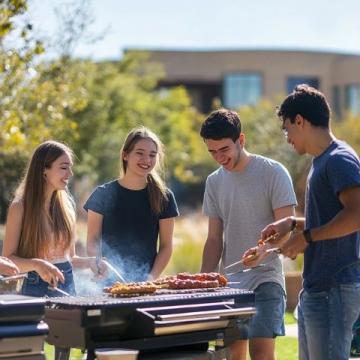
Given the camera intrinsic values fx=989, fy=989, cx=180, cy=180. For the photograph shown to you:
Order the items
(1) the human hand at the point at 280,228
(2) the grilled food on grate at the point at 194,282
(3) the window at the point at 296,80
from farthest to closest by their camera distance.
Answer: (3) the window at the point at 296,80
(2) the grilled food on grate at the point at 194,282
(1) the human hand at the point at 280,228

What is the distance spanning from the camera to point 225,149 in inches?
222

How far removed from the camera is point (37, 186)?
5.93 meters

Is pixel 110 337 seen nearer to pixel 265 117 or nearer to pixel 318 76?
pixel 265 117

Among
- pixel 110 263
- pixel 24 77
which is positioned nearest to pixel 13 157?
pixel 24 77

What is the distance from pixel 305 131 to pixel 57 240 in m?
1.85

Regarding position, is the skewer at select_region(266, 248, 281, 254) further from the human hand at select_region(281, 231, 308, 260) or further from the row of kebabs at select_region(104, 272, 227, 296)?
the row of kebabs at select_region(104, 272, 227, 296)

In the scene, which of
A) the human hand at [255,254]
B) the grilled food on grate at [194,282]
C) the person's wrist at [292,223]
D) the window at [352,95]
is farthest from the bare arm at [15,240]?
the window at [352,95]

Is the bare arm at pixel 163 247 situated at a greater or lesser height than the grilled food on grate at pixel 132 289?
greater

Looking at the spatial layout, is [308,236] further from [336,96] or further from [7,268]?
[336,96]

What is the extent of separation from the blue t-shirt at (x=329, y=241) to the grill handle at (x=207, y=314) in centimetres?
45

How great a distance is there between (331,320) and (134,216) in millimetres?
1782

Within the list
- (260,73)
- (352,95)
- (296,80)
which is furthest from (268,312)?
(352,95)

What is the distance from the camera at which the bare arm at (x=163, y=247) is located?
6188 millimetres

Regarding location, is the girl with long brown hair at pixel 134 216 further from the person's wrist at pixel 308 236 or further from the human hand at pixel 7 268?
the person's wrist at pixel 308 236
